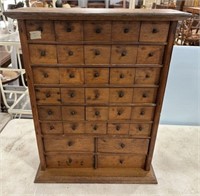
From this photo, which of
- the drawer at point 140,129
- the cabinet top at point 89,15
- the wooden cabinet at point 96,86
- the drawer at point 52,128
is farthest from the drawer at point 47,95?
the drawer at point 140,129

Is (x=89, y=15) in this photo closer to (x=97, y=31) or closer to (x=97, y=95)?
(x=97, y=31)

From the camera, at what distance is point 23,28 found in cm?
107

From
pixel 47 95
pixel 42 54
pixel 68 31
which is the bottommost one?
pixel 47 95

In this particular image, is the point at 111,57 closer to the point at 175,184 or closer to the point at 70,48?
the point at 70,48

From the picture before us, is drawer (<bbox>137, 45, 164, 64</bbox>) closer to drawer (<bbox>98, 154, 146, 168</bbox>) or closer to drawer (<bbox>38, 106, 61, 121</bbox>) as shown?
drawer (<bbox>38, 106, 61, 121</bbox>)

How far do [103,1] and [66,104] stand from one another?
6508 millimetres

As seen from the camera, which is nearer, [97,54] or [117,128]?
[97,54]

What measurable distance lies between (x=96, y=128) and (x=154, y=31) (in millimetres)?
701

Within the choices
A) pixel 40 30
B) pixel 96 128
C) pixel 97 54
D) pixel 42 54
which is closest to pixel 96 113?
pixel 96 128

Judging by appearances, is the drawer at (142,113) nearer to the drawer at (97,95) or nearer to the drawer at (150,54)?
the drawer at (97,95)

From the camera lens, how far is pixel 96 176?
1517 millimetres

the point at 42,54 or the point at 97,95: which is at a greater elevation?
the point at 42,54

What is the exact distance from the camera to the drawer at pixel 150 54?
1.14 metres

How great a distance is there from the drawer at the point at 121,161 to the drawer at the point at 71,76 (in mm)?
624
